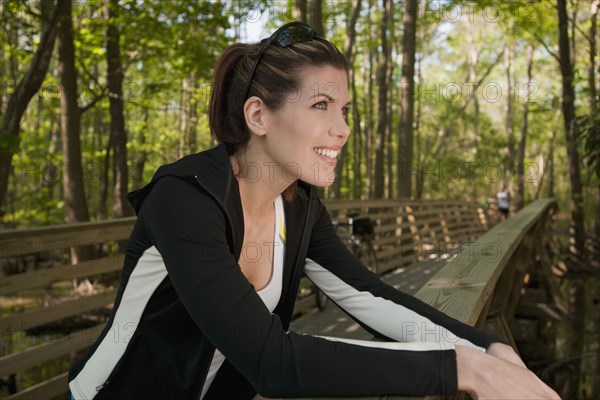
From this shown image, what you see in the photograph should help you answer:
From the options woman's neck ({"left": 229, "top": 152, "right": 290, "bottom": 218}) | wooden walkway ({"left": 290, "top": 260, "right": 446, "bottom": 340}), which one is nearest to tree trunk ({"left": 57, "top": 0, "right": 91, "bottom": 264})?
wooden walkway ({"left": 290, "top": 260, "right": 446, "bottom": 340})

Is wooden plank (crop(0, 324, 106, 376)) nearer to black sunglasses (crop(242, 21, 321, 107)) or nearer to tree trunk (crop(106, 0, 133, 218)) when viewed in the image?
black sunglasses (crop(242, 21, 321, 107))

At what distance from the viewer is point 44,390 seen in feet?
13.0

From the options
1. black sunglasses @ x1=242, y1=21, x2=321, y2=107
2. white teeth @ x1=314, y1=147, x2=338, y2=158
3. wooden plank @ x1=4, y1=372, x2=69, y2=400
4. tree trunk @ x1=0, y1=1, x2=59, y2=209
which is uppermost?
tree trunk @ x1=0, y1=1, x2=59, y2=209

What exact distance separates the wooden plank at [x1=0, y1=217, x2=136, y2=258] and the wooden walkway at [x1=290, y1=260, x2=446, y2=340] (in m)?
1.57

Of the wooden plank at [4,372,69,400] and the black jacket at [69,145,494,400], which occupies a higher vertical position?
the black jacket at [69,145,494,400]

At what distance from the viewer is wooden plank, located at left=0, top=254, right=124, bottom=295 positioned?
3695 millimetres

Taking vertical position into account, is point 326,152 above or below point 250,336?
above

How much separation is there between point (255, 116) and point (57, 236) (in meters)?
2.60

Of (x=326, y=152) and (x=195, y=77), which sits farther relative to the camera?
(x=195, y=77)

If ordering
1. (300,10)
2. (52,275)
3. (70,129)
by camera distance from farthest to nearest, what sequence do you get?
(70,129), (300,10), (52,275)

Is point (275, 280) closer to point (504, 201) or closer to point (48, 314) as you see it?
point (48, 314)

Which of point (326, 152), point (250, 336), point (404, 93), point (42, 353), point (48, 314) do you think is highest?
point (404, 93)

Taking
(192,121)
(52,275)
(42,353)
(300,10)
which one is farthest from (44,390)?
(192,121)

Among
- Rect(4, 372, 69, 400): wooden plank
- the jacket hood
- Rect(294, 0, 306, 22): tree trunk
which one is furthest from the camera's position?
Rect(294, 0, 306, 22): tree trunk
